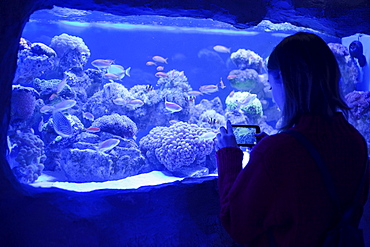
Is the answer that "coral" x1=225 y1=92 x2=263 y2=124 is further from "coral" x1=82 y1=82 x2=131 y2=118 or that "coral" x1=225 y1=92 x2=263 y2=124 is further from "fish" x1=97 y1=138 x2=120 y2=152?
"fish" x1=97 y1=138 x2=120 y2=152

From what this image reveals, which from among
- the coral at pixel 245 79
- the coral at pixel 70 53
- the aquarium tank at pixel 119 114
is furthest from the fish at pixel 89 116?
the coral at pixel 245 79

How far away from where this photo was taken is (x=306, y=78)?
4.77 feet

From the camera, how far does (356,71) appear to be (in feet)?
23.2

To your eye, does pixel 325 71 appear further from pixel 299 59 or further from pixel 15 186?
pixel 15 186

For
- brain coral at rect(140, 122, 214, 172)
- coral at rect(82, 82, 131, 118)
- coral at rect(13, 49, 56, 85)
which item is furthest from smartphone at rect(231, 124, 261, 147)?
coral at rect(82, 82, 131, 118)

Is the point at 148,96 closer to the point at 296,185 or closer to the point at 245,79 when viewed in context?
the point at 245,79

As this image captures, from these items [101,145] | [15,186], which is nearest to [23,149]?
[101,145]

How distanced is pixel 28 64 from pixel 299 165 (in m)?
7.66

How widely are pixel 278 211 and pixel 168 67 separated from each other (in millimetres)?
23173

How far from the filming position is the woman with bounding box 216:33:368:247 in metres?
1.36

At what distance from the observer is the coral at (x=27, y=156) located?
Answer: 238 inches

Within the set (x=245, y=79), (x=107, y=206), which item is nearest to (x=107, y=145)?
(x=107, y=206)

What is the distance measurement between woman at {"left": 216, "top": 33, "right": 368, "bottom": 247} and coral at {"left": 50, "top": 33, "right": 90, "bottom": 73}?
1093 cm

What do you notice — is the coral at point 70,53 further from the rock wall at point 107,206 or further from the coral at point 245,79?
the rock wall at point 107,206
